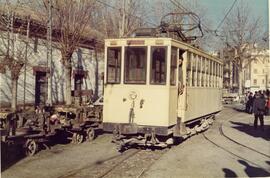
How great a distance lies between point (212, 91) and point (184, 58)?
5361 millimetres

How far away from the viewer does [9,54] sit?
18.5 m

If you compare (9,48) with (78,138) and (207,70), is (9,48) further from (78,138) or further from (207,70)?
(207,70)

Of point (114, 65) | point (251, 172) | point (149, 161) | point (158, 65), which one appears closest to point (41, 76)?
point (114, 65)

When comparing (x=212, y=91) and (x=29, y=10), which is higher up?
(x=29, y=10)

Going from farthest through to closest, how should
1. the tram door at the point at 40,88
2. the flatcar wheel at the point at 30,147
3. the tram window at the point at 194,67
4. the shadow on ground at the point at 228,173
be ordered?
the tram door at the point at 40,88 → the tram window at the point at 194,67 → the flatcar wheel at the point at 30,147 → the shadow on ground at the point at 228,173

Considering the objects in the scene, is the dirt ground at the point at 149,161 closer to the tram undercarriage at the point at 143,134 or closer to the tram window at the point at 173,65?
the tram undercarriage at the point at 143,134

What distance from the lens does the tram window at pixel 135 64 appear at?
13.3 meters

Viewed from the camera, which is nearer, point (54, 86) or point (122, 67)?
point (122, 67)

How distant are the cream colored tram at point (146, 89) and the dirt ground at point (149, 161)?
0.68 m

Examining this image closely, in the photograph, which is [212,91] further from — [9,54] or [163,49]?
[9,54]

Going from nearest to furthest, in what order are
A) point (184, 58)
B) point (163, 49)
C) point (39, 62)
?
point (163, 49) < point (184, 58) < point (39, 62)

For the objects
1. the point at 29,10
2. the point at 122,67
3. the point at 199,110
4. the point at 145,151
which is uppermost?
the point at 29,10

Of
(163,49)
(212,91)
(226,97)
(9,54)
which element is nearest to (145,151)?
(163,49)

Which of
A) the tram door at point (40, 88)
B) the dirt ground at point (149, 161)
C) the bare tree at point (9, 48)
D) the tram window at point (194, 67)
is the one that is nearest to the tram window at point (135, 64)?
the dirt ground at point (149, 161)
